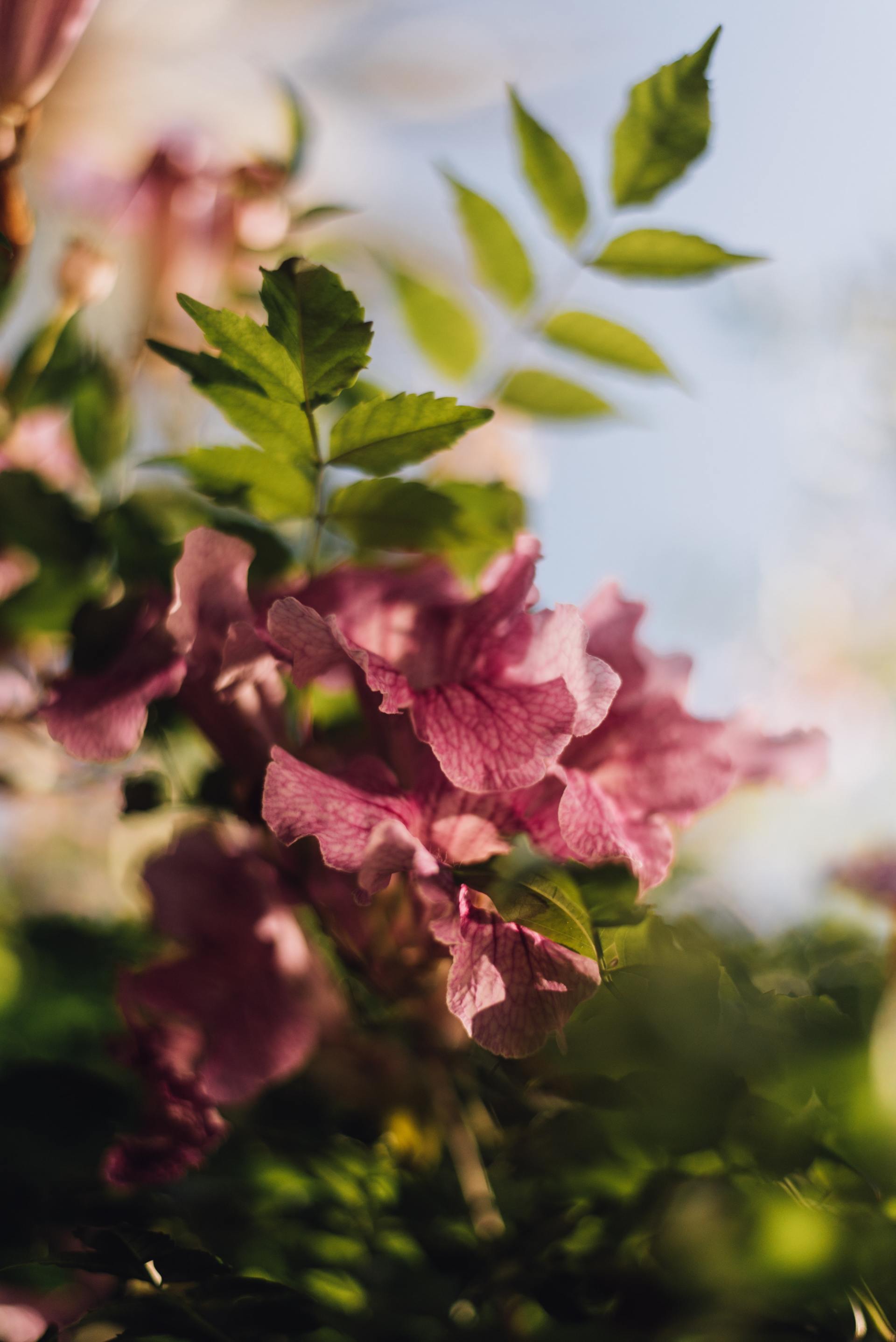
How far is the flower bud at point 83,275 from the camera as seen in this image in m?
0.39

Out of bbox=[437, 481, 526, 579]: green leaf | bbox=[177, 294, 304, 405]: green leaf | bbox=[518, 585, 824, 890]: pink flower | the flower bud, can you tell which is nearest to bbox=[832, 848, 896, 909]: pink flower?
bbox=[518, 585, 824, 890]: pink flower

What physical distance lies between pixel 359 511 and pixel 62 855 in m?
1.22

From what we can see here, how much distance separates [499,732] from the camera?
25 cm

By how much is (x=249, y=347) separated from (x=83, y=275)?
0.19 metres

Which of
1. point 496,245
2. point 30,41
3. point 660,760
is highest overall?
point 30,41

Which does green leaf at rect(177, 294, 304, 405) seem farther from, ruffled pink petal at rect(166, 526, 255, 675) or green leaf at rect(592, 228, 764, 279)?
green leaf at rect(592, 228, 764, 279)

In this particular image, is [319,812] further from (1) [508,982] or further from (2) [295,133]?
(2) [295,133]

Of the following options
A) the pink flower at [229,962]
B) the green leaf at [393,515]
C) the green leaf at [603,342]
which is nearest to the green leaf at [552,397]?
the green leaf at [603,342]

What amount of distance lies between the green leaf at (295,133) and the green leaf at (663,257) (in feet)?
0.58

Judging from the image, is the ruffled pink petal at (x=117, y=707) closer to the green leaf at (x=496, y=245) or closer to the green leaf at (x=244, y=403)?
the green leaf at (x=244, y=403)

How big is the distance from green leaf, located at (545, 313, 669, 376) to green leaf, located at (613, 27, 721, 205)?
0.15ft

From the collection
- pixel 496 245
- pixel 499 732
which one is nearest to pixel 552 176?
pixel 496 245

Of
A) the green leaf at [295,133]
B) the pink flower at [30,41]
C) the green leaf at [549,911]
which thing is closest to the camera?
the green leaf at [549,911]

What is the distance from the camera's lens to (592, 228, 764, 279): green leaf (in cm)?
34
